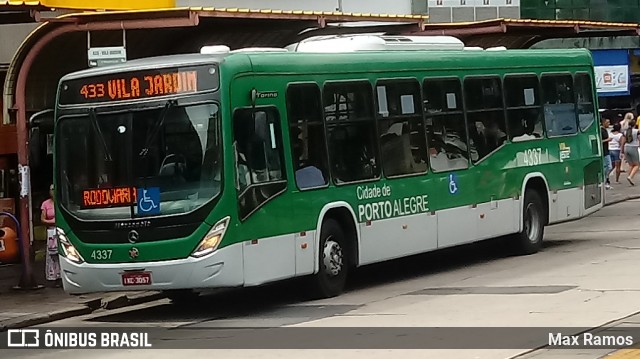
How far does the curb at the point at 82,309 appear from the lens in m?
15.6

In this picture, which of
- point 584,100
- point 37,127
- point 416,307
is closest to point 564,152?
point 584,100

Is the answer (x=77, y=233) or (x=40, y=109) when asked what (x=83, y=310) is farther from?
(x=40, y=109)

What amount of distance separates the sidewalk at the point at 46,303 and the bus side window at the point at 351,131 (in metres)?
3.31

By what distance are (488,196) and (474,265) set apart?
1027 mm

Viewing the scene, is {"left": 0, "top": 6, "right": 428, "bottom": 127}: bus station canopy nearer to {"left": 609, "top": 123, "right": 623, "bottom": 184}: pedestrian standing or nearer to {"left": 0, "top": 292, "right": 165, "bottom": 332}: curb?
{"left": 0, "top": 292, "right": 165, "bottom": 332}: curb

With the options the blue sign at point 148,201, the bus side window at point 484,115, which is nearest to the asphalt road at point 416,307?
the blue sign at point 148,201

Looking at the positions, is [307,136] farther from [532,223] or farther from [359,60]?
[532,223]

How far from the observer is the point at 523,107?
20.3 metres

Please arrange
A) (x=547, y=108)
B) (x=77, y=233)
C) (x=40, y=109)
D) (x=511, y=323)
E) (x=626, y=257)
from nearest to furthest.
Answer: (x=511, y=323) → (x=77, y=233) → (x=626, y=257) → (x=547, y=108) → (x=40, y=109)

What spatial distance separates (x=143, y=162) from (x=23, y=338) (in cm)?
234

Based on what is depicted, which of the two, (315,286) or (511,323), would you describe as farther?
(315,286)

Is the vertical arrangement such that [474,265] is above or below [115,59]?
below

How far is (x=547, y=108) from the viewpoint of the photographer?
A: 20.9 m

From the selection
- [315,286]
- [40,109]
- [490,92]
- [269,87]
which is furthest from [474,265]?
[40,109]
